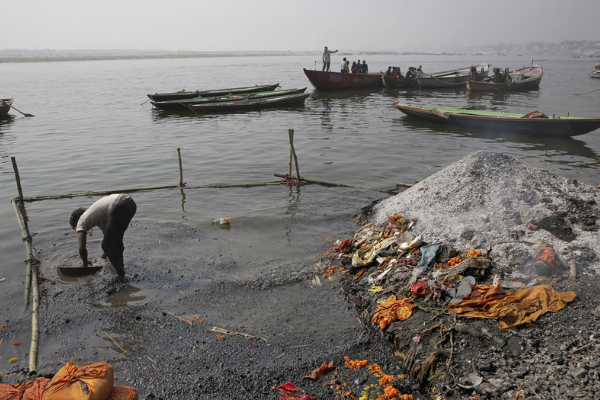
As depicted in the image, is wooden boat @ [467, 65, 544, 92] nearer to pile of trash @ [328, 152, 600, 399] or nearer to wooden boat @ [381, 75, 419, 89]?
wooden boat @ [381, 75, 419, 89]

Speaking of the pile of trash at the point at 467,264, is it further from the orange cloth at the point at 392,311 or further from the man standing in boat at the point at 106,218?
the man standing in boat at the point at 106,218

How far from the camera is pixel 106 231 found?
609 centimetres

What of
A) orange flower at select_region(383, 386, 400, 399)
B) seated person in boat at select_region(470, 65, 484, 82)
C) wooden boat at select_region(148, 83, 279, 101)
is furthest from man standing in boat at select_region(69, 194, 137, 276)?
seated person in boat at select_region(470, 65, 484, 82)

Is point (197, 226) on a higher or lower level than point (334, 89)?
lower

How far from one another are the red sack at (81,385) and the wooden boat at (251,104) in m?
20.6

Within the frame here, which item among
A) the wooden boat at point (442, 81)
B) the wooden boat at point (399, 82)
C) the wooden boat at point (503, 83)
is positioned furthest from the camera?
the wooden boat at point (442, 81)

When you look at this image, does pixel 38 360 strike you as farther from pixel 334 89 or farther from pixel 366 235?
pixel 334 89

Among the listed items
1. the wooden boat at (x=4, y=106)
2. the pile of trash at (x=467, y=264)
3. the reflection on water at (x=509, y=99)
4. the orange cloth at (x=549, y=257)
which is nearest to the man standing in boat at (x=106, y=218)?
the pile of trash at (x=467, y=264)

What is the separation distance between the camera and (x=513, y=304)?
470cm

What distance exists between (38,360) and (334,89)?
2890cm

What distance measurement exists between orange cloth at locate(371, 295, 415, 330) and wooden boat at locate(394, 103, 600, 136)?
537 inches

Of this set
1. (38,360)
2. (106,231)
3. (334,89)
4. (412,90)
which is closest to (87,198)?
(106,231)

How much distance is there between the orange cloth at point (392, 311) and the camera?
5.09 meters

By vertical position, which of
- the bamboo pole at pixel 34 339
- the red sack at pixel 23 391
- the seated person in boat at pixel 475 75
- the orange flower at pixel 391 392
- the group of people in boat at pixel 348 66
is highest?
the group of people in boat at pixel 348 66
